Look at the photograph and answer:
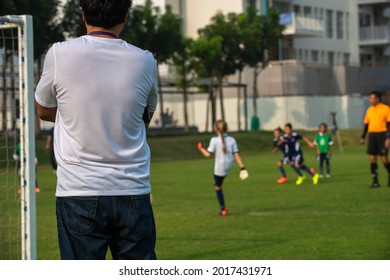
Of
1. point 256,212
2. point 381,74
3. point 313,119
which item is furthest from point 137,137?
point 381,74

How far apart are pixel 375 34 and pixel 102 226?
84555 mm

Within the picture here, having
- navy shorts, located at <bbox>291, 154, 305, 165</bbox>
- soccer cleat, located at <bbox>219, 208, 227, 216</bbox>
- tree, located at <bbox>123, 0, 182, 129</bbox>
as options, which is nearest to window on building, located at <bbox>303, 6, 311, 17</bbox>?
tree, located at <bbox>123, 0, 182, 129</bbox>

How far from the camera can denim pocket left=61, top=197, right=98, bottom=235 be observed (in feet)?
16.4

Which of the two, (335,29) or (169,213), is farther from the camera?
(335,29)

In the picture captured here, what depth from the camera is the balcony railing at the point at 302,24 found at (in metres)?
77.8

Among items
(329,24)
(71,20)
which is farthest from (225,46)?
(329,24)

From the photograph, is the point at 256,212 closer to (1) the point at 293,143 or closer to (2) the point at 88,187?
(1) the point at 293,143

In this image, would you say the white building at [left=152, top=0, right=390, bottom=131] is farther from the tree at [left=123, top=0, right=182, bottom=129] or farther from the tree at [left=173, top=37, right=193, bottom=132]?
the tree at [left=123, top=0, right=182, bottom=129]

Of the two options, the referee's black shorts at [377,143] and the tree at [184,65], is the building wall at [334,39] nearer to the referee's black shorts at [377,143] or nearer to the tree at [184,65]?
the tree at [184,65]

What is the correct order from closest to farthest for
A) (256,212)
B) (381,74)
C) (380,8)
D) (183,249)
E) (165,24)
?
1. (183,249)
2. (256,212)
3. (165,24)
4. (381,74)
5. (380,8)

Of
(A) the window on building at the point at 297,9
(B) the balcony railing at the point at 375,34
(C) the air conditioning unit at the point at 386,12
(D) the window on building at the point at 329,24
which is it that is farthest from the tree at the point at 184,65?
(C) the air conditioning unit at the point at 386,12

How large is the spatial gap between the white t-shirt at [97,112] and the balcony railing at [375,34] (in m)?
82.6

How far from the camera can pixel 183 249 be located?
13047mm
